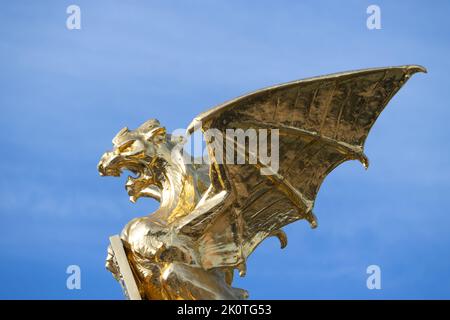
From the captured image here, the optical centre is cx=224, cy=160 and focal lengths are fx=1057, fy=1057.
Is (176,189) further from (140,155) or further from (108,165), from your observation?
(108,165)

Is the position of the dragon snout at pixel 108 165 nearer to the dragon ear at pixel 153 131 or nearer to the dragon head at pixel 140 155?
the dragon head at pixel 140 155

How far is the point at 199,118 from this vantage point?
8133 mm

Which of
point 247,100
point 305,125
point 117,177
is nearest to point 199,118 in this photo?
point 247,100

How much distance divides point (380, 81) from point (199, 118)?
147 centimetres

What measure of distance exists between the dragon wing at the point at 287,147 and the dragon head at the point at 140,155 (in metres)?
0.82

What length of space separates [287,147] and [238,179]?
0.49m

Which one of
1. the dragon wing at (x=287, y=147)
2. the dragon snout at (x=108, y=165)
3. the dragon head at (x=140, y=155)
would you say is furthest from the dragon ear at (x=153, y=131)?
the dragon wing at (x=287, y=147)

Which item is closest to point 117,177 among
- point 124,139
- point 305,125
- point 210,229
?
point 124,139
